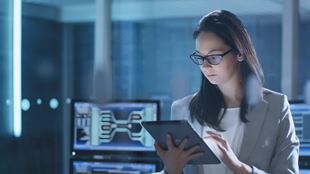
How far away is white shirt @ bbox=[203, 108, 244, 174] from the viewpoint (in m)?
1.37

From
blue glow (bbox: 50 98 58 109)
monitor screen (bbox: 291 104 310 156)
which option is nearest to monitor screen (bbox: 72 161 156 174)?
monitor screen (bbox: 291 104 310 156)

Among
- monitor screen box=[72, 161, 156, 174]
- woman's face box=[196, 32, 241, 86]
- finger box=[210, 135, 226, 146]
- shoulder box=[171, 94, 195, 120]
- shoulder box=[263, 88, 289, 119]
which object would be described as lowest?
monitor screen box=[72, 161, 156, 174]

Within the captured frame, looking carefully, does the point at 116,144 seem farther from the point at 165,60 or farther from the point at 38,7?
the point at 38,7

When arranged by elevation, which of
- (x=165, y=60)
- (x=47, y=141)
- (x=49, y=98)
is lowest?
(x=47, y=141)

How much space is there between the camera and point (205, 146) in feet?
4.31

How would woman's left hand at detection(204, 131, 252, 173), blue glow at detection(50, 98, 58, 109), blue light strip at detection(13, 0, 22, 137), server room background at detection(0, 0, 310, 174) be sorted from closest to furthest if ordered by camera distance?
woman's left hand at detection(204, 131, 252, 173) < server room background at detection(0, 0, 310, 174) < blue light strip at detection(13, 0, 22, 137) < blue glow at detection(50, 98, 58, 109)

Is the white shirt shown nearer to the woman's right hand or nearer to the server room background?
the woman's right hand

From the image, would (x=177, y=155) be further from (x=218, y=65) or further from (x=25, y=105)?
(x=25, y=105)

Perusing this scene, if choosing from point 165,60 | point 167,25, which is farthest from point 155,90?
point 167,25

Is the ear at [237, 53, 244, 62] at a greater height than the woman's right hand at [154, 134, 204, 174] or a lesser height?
greater

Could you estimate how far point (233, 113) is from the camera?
4.64 ft

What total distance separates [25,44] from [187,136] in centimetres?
311

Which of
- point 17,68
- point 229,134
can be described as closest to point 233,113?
point 229,134

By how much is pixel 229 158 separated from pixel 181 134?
0.44 feet
